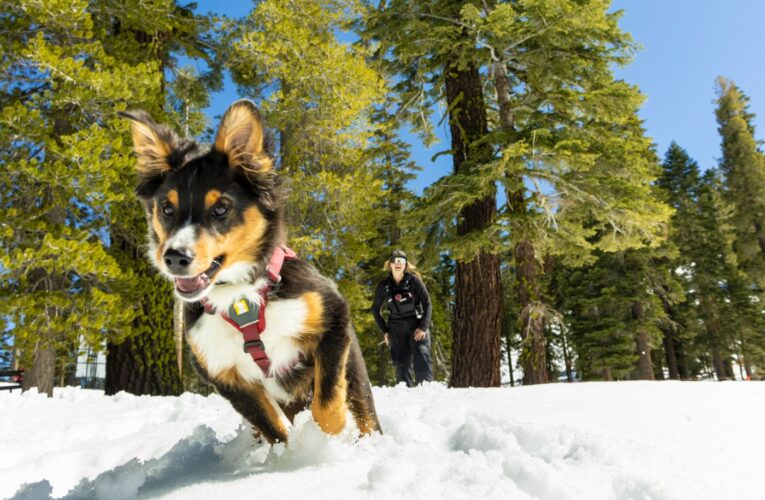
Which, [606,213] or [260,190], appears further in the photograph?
[606,213]

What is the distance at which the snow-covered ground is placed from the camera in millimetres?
2191

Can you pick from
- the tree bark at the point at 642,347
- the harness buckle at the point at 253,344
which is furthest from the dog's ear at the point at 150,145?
the tree bark at the point at 642,347

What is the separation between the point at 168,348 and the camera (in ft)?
35.9

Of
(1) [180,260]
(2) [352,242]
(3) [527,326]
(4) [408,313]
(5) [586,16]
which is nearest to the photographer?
(1) [180,260]

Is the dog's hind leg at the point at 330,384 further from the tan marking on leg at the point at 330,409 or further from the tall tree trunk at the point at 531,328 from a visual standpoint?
the tall tree trunk at the point at 531,328

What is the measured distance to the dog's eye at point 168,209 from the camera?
8.43 ft

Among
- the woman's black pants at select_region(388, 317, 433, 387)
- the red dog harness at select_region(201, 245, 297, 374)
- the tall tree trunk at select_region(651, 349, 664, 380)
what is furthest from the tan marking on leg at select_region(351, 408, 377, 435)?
the tall tree trunk at select_region(651, 349, 664, 380)

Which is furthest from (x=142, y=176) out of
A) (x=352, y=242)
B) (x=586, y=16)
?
(x=352, y=242)

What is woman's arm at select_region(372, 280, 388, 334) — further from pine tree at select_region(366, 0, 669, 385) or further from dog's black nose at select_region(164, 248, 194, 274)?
dog's black nose at select_region(164, 248, 194, 274)

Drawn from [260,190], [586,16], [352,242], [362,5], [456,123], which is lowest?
[260,190]

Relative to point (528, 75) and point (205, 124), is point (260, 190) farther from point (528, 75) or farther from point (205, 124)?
point (205, 124)

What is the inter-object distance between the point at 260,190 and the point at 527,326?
9.00m

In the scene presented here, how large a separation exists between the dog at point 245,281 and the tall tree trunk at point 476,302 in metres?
6.76

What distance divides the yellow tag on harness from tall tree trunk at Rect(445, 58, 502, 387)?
7.06 m
